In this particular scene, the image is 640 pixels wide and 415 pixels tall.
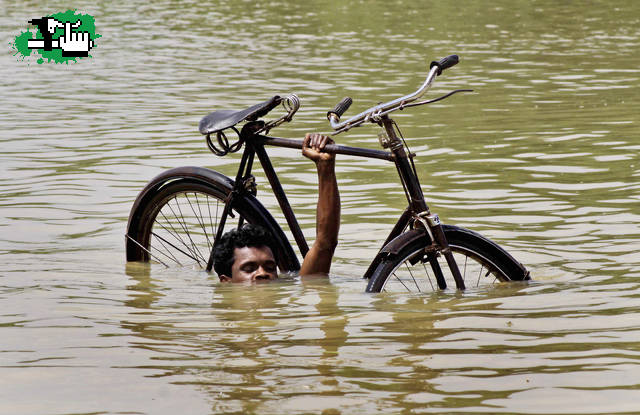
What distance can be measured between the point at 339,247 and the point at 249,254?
1.52 meters

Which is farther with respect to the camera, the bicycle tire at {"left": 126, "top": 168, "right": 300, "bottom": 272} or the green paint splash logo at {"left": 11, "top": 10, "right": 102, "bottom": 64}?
the green paint splash logo at {"left": 11, "top": 10, "right": 102, "bottom": 64}

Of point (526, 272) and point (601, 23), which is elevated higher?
point (601, 23)

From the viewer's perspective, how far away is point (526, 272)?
661cm

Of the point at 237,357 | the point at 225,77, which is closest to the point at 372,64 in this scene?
the point at 225,77

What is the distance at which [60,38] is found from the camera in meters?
29.5

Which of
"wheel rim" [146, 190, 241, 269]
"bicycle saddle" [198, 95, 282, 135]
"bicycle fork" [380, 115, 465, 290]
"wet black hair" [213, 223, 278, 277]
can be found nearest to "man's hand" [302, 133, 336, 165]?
"bicycle fork" [380, 115, 465, 290]

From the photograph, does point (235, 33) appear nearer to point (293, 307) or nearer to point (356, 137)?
point (356, 137)

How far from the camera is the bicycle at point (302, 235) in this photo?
20.4ft

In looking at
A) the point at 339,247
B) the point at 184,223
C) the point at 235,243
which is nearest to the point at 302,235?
the point at 235,243

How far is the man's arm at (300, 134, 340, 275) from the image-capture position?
20.9 feet

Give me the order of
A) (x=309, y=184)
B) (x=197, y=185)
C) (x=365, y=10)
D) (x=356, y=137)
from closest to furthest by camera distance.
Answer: (x=197, y=185)
(x=309, y=184)
(x=356, y=137)
(x=365, y=10)

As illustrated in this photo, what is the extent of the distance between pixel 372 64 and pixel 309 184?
10129 millimetres

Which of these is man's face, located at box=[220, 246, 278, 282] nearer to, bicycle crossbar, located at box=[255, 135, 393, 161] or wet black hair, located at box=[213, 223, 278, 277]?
wet black hair, located at box=[213, 223, 278, 277]

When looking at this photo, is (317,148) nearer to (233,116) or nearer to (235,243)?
(233,116)
